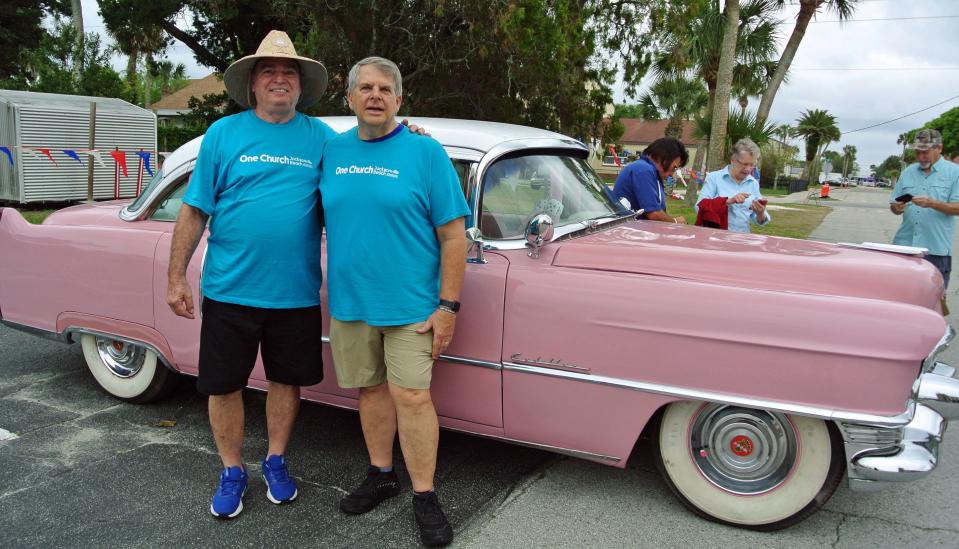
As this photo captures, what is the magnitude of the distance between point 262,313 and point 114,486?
1167 millimetres

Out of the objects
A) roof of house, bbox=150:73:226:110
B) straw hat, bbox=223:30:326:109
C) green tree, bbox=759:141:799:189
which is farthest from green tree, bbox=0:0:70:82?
green tree, bbox=759:141:799:189

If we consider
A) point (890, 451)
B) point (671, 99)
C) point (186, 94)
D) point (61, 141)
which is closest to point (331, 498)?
point (890, 451)

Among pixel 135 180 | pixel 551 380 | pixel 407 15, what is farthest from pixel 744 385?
pixel 135 180

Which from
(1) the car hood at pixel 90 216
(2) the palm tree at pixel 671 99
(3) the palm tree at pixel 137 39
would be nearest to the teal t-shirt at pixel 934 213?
(1) the car hood at pixel 90 216

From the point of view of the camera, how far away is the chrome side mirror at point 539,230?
2.92 meters

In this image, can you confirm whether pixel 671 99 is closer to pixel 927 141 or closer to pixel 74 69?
pixel 74 69

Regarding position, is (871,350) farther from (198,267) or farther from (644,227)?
(198,267)

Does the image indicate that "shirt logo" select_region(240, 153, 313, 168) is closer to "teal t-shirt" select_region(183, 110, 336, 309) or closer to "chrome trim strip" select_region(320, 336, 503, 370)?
"teal t-shirt" select_region(183, 110, 336, 309)

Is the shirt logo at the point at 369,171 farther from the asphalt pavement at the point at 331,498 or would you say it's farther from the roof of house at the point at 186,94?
the roof of house at the point at 186,94

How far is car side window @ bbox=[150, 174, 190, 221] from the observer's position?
3.87 m

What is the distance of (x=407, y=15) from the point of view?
12.7 m

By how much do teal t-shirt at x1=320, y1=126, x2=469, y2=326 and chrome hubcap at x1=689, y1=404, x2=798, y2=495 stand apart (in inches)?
48.9

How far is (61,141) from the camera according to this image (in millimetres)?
15227

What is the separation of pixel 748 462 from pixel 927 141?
12.6 ft
